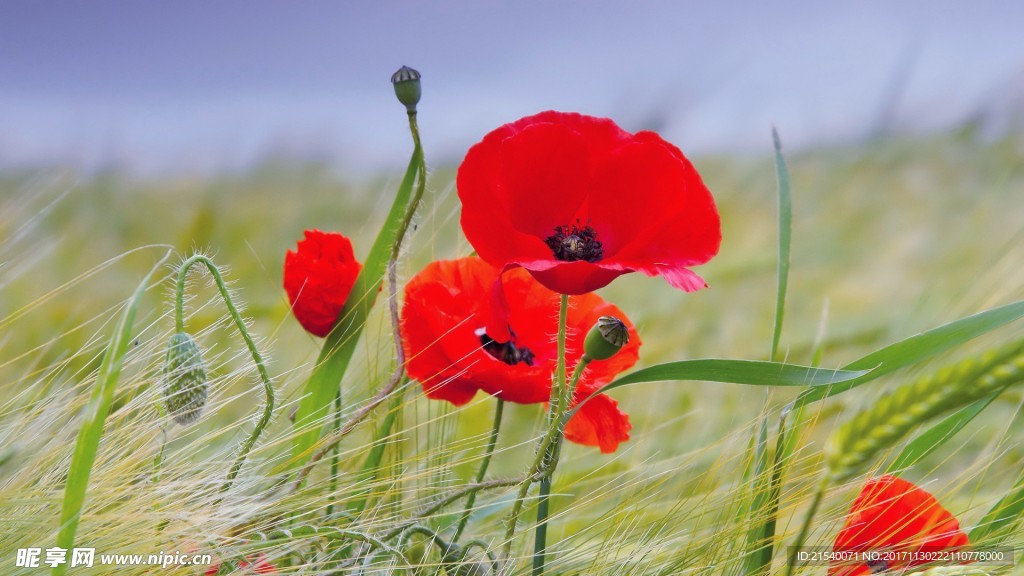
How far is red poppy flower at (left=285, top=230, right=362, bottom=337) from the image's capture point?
386mm

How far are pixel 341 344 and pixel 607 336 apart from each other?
147 millimetres

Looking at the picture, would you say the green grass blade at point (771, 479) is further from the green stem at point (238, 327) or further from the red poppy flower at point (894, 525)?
the green stem at point (238, 327)

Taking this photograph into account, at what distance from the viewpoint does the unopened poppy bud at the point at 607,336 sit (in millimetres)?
292

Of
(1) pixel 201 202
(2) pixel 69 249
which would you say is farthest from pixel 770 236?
(2) pixel 69 249

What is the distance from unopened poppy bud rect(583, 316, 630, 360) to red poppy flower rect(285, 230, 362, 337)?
0.13m

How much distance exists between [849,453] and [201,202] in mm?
853

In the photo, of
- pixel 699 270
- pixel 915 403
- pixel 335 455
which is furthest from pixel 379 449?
pixel 699 270

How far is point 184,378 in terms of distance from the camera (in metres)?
0.33

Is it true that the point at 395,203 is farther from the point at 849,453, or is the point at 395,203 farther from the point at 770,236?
the point at 770,236

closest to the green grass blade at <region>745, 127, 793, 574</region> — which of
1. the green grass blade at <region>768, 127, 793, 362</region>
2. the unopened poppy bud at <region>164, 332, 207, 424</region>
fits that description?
the green grass blade at <region>768, 127, 793, 362</region>

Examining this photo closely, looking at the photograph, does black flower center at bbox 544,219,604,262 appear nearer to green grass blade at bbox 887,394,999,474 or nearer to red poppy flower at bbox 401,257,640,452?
red poppy flower at bbox 401,257,640,452

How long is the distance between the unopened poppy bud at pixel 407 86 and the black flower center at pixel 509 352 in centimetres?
11

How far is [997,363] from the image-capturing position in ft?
0.83

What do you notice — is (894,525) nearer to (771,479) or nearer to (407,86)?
(771,479)
